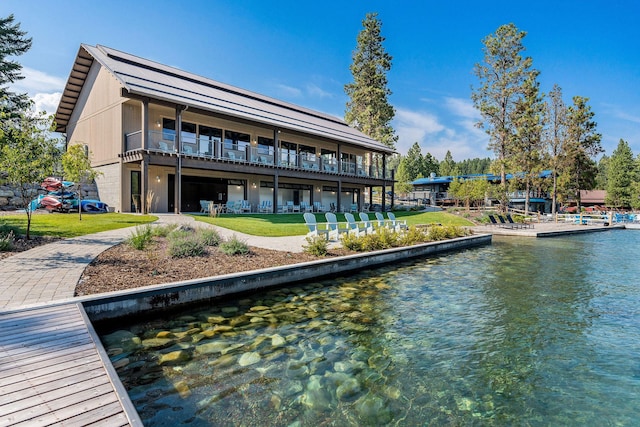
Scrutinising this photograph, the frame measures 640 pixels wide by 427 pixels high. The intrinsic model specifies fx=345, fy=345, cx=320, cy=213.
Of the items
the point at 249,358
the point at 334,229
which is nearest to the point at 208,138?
the point at 334,229

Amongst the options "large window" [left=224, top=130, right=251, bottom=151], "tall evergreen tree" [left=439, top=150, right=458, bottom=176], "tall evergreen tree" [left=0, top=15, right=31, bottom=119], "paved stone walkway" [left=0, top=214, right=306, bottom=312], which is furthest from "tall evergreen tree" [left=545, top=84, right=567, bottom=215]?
"tall evergreen tree" [left=0, top=15, right=31, bottom=119]

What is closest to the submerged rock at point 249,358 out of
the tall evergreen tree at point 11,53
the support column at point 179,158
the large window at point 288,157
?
the support column at point 179,158

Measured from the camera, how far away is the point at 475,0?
20.5m

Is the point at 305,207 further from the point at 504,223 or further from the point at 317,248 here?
the point at 317,248

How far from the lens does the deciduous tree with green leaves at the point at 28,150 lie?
8047 mm

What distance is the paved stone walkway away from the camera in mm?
4934

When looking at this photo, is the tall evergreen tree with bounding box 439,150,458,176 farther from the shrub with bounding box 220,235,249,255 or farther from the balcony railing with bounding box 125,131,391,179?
the shrub with bounding box 220,235,249,255

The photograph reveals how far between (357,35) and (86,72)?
31.7 metres

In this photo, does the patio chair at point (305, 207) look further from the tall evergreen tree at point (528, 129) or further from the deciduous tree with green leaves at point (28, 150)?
the tall evergreen tree at point (528, 129)

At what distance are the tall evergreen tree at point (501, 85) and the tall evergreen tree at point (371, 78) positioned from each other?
37.2 ft

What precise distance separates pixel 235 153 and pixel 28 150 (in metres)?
12.5

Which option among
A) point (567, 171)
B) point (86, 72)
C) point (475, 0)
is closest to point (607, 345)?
point (475, 0)

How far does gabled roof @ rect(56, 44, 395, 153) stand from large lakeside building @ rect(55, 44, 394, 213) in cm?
7

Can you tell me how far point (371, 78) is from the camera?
42.4 metres
